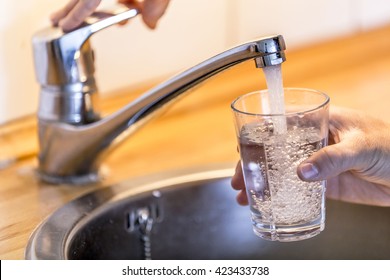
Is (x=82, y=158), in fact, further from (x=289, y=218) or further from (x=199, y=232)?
(x=289, y=218)

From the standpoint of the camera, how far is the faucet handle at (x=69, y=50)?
108cm

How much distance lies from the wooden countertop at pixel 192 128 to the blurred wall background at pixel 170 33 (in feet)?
0.10

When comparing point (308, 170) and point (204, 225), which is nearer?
point (308, 170)

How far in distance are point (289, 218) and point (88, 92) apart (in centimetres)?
37

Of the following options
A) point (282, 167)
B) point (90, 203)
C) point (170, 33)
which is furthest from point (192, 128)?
point (282, 167)

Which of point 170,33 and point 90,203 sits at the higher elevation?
point 170,33

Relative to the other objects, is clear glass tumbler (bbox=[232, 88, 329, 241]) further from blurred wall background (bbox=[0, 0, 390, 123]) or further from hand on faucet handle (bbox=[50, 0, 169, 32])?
blurred wall background (bbox=[0, 0, 390, 123])

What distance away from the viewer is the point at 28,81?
4.22ft

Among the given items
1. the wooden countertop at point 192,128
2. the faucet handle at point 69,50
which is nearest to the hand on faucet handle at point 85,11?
the faucet handle at point 69,50

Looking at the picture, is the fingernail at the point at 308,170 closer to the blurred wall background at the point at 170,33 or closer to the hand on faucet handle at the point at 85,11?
the hand on faucet handle at the point at 85,11

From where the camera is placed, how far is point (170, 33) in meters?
1.45

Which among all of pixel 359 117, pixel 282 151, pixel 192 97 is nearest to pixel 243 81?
pixel 192 97

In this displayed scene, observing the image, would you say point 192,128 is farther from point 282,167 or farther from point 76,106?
point 282,167

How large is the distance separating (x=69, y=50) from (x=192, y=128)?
0.33 metres
